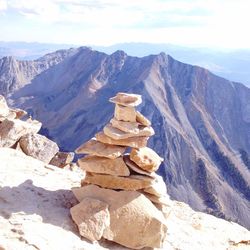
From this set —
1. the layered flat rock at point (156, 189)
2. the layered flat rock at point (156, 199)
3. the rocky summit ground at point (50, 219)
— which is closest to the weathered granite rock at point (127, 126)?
the layered flat rock at point (156, 189)

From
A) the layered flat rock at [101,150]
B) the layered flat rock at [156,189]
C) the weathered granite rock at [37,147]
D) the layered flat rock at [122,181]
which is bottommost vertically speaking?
the weathered granite rock at [37,147]

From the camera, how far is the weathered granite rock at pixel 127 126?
18938 mm

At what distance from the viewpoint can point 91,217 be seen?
16.9 metres

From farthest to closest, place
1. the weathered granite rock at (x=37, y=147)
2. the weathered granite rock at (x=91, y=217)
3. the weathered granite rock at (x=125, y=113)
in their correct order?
1. the weathered granite rock at (x=37, y=147)
2. the weathered granite rock at (x=125, y=113)
3. the weathered granite rock at (x=91, y=217)

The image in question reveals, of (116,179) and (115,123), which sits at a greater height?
(115,123)

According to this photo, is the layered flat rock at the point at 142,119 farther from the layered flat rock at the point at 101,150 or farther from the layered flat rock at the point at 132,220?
the layered flat rock at the point at 132,220

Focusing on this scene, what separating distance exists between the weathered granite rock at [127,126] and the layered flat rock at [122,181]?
1.87m

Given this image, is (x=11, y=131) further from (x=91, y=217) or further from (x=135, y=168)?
(x=91, y=217)

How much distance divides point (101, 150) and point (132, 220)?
3161mm

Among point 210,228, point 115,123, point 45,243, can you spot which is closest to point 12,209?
point 45,243

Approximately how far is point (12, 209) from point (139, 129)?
6009mm

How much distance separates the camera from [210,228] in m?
22.8

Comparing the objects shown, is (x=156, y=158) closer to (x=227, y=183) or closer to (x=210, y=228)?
(x=210, y=228)

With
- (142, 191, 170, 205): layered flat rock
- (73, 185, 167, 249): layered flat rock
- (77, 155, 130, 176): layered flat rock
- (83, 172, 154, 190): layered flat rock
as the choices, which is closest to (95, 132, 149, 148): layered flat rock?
(77, 155, 130, 176): layered flat rock
